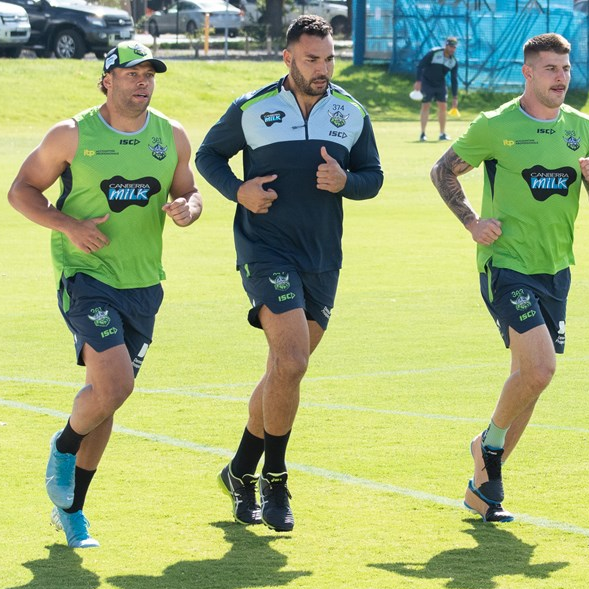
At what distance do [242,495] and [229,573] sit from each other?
98 centimetres

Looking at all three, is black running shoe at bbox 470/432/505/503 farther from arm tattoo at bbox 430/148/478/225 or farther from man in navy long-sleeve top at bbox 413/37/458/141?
man in navy long-sleeve top at bbox 413/37/458/141

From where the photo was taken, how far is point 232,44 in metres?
59.0

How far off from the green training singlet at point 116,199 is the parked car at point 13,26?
1409 inches

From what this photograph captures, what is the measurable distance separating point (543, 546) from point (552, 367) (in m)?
0.87

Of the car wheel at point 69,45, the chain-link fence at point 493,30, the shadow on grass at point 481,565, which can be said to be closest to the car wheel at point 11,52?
the car wheel at point 69,45

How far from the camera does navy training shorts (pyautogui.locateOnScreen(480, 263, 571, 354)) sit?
22.9 feet

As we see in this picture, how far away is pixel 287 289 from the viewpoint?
6934 millimetres

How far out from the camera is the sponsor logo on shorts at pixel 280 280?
6.93m

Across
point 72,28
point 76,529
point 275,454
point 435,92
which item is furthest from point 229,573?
point 72,28

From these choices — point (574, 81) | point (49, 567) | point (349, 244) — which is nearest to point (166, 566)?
point (49, 567)

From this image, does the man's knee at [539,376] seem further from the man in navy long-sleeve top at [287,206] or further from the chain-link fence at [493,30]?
the chain-link fence at [493,30]

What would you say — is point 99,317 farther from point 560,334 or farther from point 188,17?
point 188,17

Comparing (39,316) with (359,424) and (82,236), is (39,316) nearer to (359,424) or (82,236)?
(359,424)

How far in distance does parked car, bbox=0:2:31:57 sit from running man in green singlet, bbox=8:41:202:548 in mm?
35776
